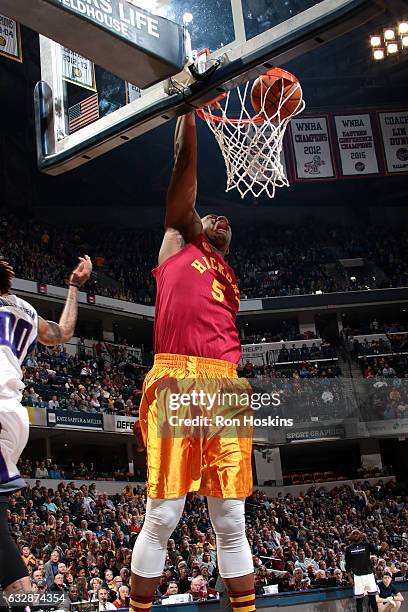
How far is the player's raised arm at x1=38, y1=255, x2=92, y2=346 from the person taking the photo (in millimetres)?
3393

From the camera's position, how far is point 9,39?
14.1 metres

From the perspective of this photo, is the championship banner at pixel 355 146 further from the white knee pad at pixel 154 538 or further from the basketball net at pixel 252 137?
the white knee pad at pixel 154 538

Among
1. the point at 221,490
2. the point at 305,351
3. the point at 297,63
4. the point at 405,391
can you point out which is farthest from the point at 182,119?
the point at 297,63

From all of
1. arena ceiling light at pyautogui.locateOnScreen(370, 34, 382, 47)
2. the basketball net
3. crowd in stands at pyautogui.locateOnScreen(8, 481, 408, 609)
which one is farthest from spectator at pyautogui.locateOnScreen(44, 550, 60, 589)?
arena ceiling light at pyautogui.locateOnScreen(370, 34, 382, 47)

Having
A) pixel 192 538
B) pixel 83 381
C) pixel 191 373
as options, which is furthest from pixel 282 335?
pixel 191 373

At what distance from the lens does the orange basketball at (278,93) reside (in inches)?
237

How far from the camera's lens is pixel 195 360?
388 cm

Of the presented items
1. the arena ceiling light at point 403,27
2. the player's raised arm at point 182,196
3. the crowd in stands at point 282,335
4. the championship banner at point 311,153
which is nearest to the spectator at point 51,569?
the player's raised arm at point 182,196

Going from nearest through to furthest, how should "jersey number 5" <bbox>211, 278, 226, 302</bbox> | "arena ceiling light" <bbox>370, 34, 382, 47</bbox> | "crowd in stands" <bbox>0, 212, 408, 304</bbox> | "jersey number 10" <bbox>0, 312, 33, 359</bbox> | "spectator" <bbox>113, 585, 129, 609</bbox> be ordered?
"jersey number 10" <bbox>0, 312, 33, 359</bbox>
"jersey number 5" <bbox>211, 278, 226, 302</bbox>
"spectator" <bbox>113, 585, 129, 609</bbox>
"arena ceiling light" <bbox>370, 34, 382, 47</bbox>
"crowd in stands" <bbox>0, 212, 408, 304</bbox>

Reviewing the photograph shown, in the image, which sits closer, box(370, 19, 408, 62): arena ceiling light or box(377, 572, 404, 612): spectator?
box(377, 572, 404, 612): spectator

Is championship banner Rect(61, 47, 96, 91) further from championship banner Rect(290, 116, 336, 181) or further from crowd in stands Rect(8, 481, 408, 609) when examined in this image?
championship banner Rect(290, 116, 336, 181)

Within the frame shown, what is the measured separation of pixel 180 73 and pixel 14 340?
2139mm

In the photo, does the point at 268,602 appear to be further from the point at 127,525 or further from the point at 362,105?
the point at 362,105

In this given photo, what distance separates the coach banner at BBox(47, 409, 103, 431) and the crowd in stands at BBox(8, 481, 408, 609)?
6.32ft
